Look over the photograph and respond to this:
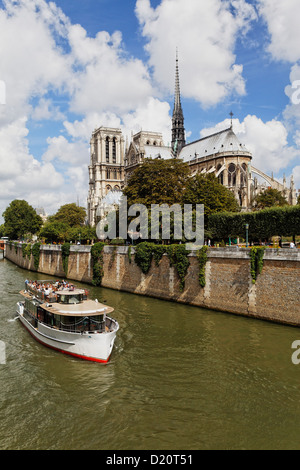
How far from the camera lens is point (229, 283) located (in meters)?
25.7

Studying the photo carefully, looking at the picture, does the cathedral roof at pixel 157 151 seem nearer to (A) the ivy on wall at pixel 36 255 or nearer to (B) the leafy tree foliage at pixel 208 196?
(A) the ivy on wall at pixel 36 255

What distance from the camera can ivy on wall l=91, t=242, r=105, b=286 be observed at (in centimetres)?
4059

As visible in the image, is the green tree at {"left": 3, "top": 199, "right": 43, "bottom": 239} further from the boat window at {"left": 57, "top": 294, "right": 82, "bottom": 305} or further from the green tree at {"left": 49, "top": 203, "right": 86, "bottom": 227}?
the boat window at {"left": 57, "top": 294, "right": 82, "bottom": 305}

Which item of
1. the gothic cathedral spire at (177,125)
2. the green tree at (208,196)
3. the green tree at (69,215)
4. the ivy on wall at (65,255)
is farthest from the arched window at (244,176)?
the green tree at (69,215)

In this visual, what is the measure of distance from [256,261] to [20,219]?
7562cm

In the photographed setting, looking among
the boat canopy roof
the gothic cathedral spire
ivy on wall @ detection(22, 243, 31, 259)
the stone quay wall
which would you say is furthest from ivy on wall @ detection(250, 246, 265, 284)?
the gothic cathedral spire

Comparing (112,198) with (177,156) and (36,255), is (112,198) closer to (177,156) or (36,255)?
(177,156)

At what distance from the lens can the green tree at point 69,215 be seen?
95113 millimetres

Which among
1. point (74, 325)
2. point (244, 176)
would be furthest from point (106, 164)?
point (74, 325)

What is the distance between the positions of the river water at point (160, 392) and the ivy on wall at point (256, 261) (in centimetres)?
318

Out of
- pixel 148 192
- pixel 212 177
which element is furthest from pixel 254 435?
pixel 212 177

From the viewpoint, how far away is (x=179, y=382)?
1487cm
